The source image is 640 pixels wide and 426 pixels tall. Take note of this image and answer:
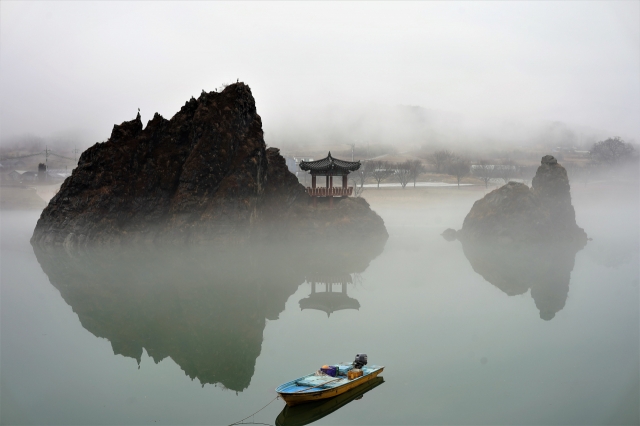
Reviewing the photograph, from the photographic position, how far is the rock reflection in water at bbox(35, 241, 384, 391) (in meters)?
Result: 22.7

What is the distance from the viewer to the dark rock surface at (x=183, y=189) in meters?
49.7

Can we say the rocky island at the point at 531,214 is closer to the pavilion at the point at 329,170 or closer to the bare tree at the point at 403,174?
the pavilion at the point at 329,170

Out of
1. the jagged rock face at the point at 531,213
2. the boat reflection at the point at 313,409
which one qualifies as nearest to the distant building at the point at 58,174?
the jagged rock face at the point at 531,213

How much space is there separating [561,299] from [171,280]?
2479 centimetres

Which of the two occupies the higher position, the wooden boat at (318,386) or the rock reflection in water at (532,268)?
the wooden boat at (318,386)

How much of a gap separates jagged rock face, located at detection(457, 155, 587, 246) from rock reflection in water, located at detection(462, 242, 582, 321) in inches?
56.8

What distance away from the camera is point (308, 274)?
3991cm

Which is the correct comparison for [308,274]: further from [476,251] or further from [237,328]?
[476,251]

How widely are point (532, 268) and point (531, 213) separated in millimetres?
13378

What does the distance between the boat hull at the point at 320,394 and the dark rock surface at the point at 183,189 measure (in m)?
30.9

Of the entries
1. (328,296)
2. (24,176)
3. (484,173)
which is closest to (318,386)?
(328,296)

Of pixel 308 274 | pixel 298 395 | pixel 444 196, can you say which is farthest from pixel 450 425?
pixel 444 196

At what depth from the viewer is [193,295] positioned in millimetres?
32312

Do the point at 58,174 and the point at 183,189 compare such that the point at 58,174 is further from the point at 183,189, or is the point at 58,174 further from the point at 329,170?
the point at 329,170
